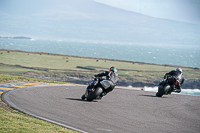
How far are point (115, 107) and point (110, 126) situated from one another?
3.73m

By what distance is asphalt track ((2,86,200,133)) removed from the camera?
1045 centimetres

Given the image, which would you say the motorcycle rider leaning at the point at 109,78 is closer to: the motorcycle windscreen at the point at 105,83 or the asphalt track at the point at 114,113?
the motorcycle windscreen at the point at 105,83

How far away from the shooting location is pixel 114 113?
41.6ft

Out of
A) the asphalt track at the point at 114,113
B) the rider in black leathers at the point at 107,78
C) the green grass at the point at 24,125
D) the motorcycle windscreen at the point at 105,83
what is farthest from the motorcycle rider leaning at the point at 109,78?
the green grass at the point at 24,125

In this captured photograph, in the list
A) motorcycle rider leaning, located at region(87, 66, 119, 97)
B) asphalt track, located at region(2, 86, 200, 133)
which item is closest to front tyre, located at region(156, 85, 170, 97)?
asphalt track, located at region(2, 86, 200, 133)

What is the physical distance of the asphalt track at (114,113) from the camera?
10453 millimetres

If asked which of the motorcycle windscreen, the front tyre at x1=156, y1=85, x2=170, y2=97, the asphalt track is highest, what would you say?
the motorcycle windscreen

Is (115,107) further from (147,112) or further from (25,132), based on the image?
(25,132)

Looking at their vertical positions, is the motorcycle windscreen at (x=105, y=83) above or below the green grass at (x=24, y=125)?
above

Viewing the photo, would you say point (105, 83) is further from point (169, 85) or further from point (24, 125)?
point (24, 125)

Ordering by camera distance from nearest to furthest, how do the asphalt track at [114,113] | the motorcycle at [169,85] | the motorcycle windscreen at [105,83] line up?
the asphalt track at [114,113]
the motorcycle windscreen at [105,83]
the motorcycle at [169,85]

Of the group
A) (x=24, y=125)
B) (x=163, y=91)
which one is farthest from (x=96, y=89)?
(x=24, y=125)

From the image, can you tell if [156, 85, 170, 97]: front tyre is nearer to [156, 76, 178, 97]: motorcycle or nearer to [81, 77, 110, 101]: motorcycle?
[156, 76, 178, 97]: motorcycle

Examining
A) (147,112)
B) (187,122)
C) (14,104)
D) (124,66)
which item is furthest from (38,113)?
(124,66)
